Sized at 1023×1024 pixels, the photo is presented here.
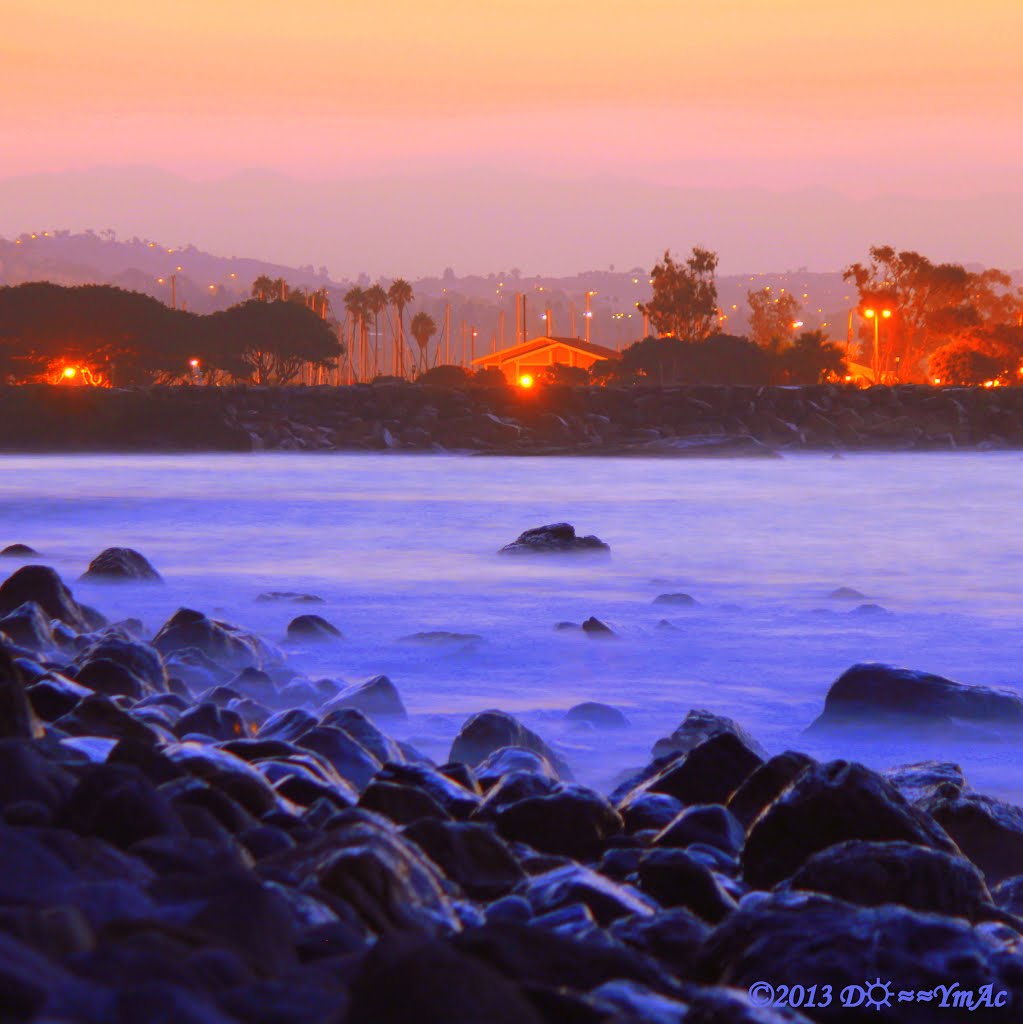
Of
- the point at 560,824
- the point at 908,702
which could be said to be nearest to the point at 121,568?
the point at 908,702

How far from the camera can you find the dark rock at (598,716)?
740 centimetres

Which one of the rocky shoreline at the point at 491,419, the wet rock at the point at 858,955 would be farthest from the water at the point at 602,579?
the rocky shoreline at the point at 491,419

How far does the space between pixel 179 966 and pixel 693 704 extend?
21.2 ft

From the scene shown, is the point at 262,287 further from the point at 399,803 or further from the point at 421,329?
the point at 399,803

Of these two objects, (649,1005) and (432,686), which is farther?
(432,686)

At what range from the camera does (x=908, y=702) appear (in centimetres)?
692

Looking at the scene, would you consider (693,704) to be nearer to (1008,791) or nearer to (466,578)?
(1008,791)

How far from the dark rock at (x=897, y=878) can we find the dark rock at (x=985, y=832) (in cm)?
105

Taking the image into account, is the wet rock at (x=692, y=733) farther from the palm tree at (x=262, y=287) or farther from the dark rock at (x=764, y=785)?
the palm tree at (x=262, y=287)

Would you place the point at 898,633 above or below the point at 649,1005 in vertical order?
below

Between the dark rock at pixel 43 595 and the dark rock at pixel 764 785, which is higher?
the dark rock at pixel 43 595

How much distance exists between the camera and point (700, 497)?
26000 mm

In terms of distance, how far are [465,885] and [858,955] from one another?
98cm

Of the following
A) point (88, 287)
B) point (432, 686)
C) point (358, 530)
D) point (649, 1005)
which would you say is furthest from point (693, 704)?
point (88, 287)
